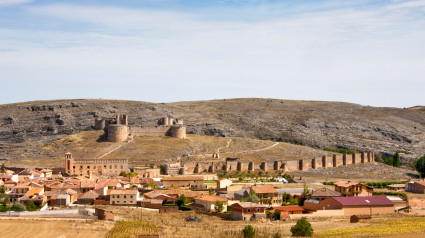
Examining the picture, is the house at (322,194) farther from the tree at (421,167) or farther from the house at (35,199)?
the tree at (421,167)

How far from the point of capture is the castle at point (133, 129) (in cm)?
9488

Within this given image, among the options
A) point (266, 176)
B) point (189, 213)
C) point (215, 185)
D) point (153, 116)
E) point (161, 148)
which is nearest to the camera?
point (189, 213)

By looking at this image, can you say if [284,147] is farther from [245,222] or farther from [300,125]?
[245,222]

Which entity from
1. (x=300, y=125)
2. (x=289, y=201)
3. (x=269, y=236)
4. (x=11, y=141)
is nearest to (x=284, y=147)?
(x=300, y=125)

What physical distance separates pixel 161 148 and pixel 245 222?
4415cm

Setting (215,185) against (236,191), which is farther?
(215,185)

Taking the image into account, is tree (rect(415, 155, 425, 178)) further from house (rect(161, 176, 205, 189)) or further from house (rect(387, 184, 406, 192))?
house (rect(161, 176, 205, 189))

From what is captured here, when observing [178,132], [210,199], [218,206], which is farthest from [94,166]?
[218,206]

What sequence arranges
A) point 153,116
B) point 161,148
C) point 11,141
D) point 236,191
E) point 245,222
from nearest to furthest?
1. point 245,222
2. point 236,191
3. point 161,148
4. point 11,141
5. point 153,116

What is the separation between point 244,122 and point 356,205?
7790cm

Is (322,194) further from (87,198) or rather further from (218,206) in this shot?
(87,198)

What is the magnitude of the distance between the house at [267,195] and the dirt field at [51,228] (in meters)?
17.2

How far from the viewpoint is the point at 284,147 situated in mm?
100875

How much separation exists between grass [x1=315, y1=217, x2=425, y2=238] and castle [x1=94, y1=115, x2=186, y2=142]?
5248cm
